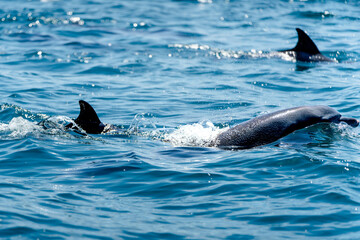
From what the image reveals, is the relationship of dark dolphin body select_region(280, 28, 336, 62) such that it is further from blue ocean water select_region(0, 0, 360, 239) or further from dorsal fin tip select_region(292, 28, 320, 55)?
blue ocean water select_region(0, 0, 360, 239)

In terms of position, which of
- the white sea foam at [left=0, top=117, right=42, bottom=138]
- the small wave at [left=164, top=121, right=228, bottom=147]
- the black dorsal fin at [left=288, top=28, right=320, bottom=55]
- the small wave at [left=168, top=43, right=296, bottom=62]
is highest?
the black dorsal fin at [left=288, top=28, right=320, bottom=55]

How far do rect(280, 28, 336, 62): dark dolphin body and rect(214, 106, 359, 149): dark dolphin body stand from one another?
8871mm

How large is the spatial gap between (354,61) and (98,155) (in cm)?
1164

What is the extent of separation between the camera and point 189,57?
63.8ft

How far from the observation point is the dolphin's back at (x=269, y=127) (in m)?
9.78

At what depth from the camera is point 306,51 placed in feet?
62.0

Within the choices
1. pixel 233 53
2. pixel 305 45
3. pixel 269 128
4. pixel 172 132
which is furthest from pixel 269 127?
pixel 233 53

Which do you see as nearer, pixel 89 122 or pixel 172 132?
pixel 89 122

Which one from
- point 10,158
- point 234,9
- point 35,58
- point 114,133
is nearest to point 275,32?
point 234,9

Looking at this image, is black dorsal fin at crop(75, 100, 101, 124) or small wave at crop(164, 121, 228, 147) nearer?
small wave at crop(164, 121, 228, 147)

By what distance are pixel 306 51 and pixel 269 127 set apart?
32.2 ft

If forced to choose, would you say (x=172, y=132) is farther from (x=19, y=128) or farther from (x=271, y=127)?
(x=19, y=128)

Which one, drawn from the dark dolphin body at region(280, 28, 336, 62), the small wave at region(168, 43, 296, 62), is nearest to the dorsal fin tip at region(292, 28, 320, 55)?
the dark dolphin body at region(280, 28, 336, 62)

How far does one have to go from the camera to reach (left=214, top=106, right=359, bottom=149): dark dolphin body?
9.78 m
